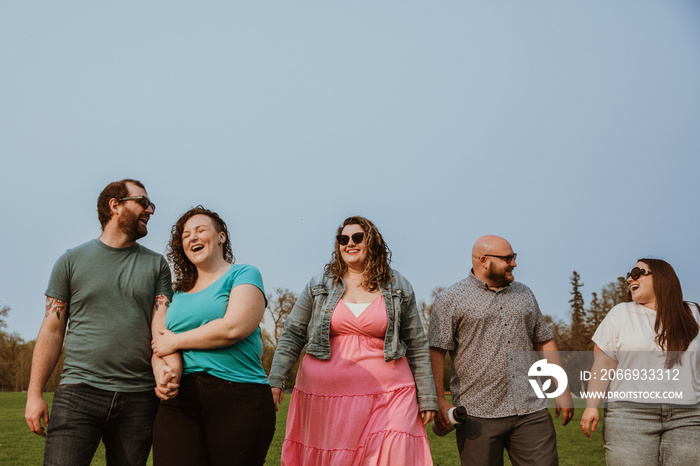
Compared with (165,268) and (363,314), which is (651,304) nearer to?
(363,314)

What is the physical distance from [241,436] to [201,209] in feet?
5.55

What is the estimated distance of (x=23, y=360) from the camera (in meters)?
49.4

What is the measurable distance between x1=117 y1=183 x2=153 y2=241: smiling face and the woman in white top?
14.1 feet

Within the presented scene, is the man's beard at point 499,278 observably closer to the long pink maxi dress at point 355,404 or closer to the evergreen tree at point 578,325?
the long pink maxi dress at point 355,404

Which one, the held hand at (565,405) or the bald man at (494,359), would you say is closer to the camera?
the bald man at (494,359)

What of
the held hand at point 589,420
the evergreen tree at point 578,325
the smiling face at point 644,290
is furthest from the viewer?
the evergreen tree at point 578,325

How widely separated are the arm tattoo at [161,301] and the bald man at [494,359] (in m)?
2.58

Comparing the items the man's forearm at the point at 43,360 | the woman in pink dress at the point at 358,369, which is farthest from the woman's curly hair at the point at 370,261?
the man's forearm at the point at 43,360

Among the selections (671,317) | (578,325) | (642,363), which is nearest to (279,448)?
(642,363)

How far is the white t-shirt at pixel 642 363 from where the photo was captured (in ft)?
18.8

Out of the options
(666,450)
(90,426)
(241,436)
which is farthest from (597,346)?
(90,426)

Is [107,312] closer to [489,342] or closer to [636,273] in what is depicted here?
[489,342]

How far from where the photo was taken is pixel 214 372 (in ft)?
14.2

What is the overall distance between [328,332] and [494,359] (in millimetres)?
1677
